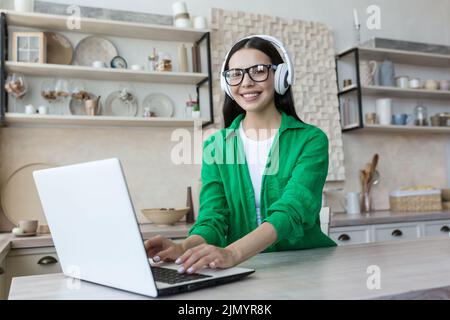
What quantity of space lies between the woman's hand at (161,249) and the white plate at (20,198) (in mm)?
1877

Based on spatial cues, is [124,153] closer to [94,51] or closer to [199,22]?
[94,51]

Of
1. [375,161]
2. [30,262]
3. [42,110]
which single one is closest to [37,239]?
[30,262]

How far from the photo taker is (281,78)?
57.9 inches

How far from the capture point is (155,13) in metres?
3.25

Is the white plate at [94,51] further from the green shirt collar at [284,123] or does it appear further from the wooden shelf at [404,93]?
the wooden shelf at [404,93]

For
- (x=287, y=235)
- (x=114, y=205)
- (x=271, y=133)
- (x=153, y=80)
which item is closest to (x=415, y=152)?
(x=153, y=80)

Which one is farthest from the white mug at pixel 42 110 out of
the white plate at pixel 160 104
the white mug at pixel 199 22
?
the white mug at pixel 199 22

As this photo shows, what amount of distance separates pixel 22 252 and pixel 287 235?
1569mm

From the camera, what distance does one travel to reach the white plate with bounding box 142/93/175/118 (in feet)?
10.3

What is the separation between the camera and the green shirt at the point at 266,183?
1.35 metres

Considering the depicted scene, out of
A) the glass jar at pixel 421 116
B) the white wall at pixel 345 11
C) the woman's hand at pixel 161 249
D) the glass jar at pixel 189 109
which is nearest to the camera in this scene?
the woman's hand at pixel 161 249

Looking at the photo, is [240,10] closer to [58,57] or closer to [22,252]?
[58,57]

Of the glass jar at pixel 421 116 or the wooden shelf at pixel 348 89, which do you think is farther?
the glass jar at pixel 421 116

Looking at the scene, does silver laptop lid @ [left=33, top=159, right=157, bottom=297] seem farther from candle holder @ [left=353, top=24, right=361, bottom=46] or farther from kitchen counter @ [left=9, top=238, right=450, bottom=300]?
candle holder @ [left=353, top=24, right=361, bottom=46]
